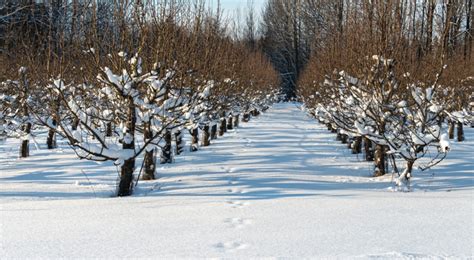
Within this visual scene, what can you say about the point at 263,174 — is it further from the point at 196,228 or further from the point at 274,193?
the point at 196,228

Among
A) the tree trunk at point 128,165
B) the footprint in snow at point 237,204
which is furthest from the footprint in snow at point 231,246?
the tree trunk at point 128,165

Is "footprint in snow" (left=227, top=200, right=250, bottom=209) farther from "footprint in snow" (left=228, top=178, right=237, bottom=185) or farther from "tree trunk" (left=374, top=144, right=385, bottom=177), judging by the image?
"tree trunk" (left=374, top=144, right=385, bottom=177)

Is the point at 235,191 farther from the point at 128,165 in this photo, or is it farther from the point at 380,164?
the point at 380,164

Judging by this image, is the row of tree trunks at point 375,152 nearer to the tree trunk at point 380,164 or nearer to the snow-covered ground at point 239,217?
the tree trunk at point 380,164

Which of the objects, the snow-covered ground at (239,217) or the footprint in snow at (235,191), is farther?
the footprint in snow at (235,191)

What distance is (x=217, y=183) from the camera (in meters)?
7.39

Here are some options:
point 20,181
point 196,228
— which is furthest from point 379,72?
point 20,181

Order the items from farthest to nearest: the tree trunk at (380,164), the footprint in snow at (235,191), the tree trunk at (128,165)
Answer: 1. the tree trunk at (380,164)
2. the tree trunk at (128,165)
3. the footprint in snow at (235,191)

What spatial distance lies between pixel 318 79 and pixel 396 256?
15293 mm

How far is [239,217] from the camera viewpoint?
4430 millimetres

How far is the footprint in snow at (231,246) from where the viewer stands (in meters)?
3.31

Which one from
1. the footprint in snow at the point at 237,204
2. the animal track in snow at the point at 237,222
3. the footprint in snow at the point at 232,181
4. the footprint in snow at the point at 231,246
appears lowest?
the footprint in snow at the point at 232,181

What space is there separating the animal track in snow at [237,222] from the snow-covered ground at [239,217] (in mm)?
19

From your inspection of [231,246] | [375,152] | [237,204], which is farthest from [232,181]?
[231,246]
